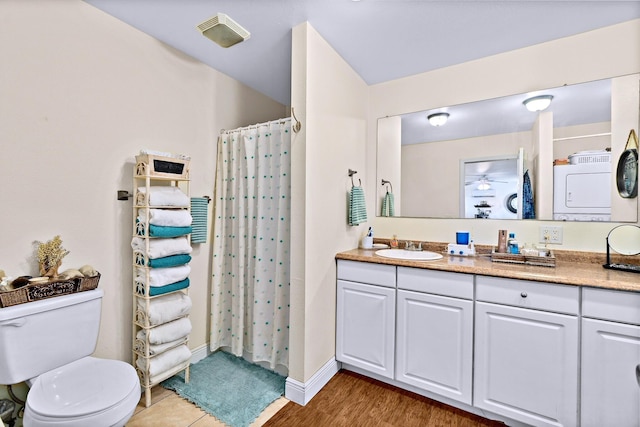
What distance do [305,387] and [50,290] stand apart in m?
1.49

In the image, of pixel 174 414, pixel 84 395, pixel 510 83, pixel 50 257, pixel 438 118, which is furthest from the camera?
pixel 438 118

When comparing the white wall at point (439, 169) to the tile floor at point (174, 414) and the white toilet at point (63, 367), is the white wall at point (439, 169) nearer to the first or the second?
the tile floor at point (174, 414)

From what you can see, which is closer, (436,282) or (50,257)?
(50,257)

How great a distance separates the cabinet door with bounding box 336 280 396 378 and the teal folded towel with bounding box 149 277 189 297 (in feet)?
3.57

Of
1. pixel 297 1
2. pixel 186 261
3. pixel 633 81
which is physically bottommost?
pixel 186 261

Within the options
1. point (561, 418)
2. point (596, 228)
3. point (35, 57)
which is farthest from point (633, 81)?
point (35, 57)

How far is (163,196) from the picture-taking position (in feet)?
5.87

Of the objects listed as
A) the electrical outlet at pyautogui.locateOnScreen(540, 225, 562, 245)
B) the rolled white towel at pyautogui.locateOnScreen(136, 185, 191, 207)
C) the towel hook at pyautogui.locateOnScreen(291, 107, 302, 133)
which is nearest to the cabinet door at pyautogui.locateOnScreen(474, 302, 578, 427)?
the electrical outlet at pyautogui.locateOnScreen(540, 225, 562, 245)

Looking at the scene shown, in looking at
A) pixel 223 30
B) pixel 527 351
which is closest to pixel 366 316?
pixel 527 351

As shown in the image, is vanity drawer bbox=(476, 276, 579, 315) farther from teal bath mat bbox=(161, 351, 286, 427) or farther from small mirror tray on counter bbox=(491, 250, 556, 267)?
teal bath mat bbox=(161, 351, 286, 427)

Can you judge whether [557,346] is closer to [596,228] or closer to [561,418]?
[561,418]

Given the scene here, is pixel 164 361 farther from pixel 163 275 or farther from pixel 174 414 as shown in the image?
pixel 163 275

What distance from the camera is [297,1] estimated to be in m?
1.63

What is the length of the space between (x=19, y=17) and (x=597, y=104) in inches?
132
